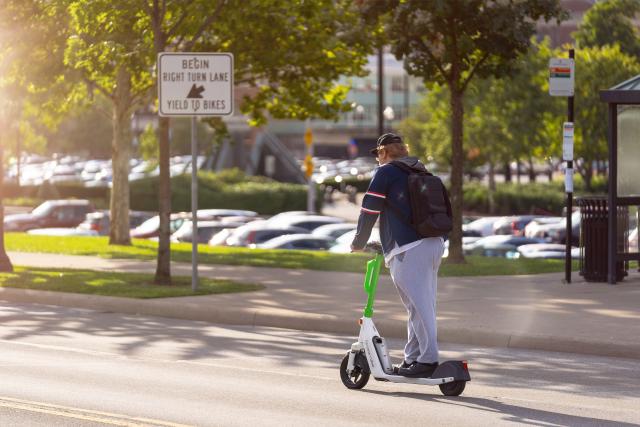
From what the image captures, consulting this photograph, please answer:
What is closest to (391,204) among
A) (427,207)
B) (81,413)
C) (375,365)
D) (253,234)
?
(427,207)

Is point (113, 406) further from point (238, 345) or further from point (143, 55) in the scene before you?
point (143, 55)

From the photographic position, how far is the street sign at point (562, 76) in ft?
62.2

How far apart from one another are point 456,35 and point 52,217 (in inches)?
1238

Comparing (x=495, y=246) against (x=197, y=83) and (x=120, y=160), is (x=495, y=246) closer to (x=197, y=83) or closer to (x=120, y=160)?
(x=120, y=160)

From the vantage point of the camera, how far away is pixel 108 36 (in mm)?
23188

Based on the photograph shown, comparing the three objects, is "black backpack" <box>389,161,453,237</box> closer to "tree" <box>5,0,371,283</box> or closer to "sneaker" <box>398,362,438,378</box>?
"sneaker" <box>398,362,438,378</box>

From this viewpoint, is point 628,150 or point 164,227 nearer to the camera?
point 164,227

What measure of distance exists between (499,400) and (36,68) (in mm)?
22181

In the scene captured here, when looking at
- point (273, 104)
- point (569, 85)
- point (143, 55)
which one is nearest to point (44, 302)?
point (143, 55)

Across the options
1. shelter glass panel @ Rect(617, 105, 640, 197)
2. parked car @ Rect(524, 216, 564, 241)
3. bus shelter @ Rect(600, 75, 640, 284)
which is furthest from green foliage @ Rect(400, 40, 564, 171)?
bus shelter @ Rect(600, 75, 640, 284)

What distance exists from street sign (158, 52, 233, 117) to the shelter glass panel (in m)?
5.70

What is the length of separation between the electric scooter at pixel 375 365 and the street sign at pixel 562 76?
965 cm

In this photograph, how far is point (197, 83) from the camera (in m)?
18.1

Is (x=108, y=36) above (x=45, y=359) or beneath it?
above
